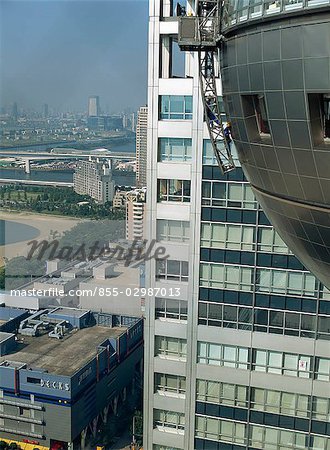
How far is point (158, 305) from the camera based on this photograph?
15.3 metres

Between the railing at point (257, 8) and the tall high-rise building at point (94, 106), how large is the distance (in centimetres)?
11148

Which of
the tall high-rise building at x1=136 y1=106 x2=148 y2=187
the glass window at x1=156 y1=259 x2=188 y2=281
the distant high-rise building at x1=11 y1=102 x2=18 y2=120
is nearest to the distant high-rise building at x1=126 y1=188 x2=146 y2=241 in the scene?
the tall high-rise building at x1=136 y1=106 x2=148 y2=187

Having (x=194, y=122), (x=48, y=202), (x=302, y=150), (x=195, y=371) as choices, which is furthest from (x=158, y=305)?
(x=48, y=202)

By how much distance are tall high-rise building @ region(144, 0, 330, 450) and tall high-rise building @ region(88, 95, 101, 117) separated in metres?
104

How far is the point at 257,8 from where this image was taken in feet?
18.5

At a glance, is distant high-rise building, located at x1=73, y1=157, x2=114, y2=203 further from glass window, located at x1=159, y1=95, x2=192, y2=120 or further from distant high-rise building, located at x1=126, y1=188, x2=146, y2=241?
glass window, located at x1=159, y1=95, x2=192, y2=120

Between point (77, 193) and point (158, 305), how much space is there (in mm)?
68087

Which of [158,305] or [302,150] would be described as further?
[158,305]

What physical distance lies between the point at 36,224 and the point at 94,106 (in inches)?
2271

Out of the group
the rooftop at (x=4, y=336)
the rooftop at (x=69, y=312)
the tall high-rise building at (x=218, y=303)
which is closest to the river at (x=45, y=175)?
the rooftop at (x=69, y=312)

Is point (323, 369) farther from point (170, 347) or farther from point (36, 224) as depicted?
point (36, 224)

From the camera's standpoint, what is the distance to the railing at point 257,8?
506cm

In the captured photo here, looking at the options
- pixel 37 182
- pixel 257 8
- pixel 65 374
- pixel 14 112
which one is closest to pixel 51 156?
pixel 14 112

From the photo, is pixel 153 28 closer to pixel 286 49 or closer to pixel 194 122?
pixel 194 122
